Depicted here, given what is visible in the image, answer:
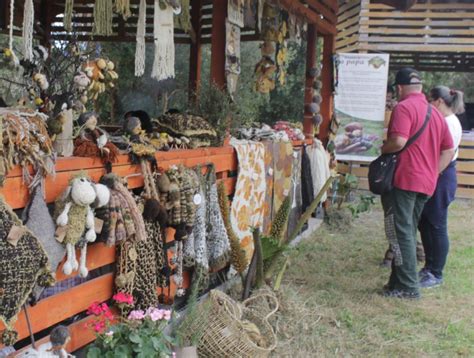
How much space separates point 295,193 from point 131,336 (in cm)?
428

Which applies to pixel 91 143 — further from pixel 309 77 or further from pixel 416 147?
pixel 309 77

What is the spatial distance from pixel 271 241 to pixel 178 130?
1.04 m

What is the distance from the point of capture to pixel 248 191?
5133mm

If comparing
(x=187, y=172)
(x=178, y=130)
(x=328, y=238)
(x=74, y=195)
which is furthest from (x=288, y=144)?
(x=74, y=195)

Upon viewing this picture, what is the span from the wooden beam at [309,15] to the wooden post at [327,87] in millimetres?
206

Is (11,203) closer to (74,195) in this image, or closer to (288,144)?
(74,195)

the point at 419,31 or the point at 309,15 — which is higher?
the point at 419,31

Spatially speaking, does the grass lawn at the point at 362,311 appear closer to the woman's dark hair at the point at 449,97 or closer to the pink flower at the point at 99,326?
the pink flower at the point at 99,326

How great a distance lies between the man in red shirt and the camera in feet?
15.3

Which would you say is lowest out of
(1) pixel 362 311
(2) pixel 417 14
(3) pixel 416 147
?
(1) pixel 362 311

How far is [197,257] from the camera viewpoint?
402 centimetres

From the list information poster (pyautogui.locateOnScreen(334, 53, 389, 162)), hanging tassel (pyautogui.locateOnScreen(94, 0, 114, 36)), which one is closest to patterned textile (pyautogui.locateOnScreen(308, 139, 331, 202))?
information poster (pyautogui.locateOnScreen(334, 53, 389, 162))

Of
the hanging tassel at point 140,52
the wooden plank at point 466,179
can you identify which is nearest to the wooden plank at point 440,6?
the wooden plank at point 466,179

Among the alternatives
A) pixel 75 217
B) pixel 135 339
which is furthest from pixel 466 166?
pixel 75 217
